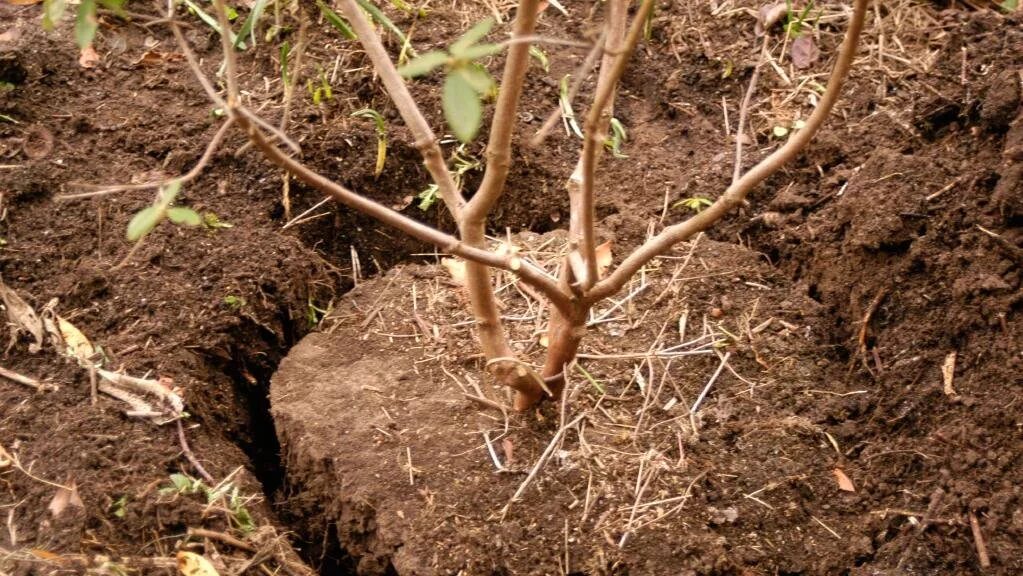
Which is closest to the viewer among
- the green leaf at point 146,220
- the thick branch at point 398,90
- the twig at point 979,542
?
the green leaf at point 146,220

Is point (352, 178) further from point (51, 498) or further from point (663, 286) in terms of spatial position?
point (51, 498)

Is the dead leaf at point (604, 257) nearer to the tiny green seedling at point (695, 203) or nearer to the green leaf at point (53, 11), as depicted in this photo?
the tiny green seedling at point (695, 203)

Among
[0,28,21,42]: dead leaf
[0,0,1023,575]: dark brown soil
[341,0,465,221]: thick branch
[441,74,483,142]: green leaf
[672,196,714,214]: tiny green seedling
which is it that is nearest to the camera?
[441,74,483,142]: green leaf

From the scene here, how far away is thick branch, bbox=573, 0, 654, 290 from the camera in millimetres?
1169

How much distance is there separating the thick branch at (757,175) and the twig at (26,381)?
1136 mm

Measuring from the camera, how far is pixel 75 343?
1.98 meters

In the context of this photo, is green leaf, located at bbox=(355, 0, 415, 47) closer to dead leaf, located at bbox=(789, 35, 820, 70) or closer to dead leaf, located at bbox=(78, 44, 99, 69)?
dead leaf, located at bbox=(78, 44, 99, 69)

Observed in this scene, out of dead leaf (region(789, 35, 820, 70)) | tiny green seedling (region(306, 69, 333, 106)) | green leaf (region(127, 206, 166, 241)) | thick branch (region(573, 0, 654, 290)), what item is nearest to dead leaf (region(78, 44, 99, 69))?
tiny green seedling (region(306, 69, 333, 106))

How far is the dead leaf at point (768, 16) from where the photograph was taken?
265 centimetres

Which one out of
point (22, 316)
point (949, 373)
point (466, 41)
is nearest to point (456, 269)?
Answer: point (22, 316)

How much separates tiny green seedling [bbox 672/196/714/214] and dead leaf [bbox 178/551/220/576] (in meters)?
1.40

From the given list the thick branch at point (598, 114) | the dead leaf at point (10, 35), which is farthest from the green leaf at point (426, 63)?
the dead leaf at point (10, 35)

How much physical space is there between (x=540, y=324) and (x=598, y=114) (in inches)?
36.6

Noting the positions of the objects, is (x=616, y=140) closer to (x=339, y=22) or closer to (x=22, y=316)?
(x=339, y=22)
